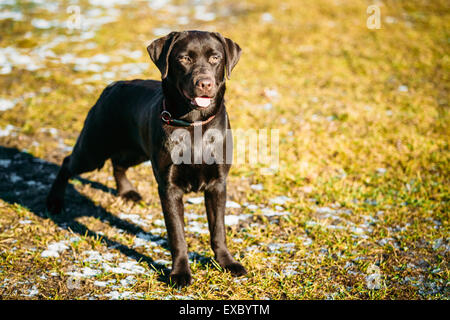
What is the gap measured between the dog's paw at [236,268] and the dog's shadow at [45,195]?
248 mm

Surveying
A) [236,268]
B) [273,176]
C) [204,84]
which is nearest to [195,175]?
[204,84]

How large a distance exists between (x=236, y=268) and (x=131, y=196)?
1.65 meters

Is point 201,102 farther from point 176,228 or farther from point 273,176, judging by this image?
point 273,176

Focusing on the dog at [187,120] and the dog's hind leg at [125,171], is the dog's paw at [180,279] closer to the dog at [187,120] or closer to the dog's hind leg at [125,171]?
the dog at [187,120]

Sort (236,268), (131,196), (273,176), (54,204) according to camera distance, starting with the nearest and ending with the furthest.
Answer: (236,268) < (54,204) < (131,196) < (273,176)

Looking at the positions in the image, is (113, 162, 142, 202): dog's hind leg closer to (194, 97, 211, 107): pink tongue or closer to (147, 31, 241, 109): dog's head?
(147, 31, 241, 109): dog's head

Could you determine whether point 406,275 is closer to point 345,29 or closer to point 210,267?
point 210,267

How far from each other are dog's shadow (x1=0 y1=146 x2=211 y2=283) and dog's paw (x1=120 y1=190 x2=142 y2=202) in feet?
0.76

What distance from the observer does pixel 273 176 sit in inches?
200

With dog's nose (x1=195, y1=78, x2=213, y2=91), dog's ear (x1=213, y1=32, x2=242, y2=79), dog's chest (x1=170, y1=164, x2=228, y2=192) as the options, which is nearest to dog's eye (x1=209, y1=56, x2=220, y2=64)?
dog's ear (x1=213, y1=32, x2=242, y2=79)

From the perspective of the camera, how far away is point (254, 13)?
1198 cm
